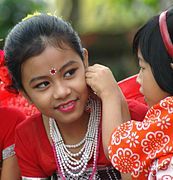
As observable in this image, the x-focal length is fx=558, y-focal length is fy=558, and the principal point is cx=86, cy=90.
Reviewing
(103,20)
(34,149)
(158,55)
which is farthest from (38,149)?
(103,20)

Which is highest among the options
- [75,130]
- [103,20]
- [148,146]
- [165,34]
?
[103,20]

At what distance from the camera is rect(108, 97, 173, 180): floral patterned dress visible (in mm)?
1884

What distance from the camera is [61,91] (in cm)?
206

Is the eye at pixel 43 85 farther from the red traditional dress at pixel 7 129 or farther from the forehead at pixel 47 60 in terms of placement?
the red traditional dress at pixel 7 129

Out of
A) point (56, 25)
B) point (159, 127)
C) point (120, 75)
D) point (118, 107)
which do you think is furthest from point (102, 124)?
point (120, 75)

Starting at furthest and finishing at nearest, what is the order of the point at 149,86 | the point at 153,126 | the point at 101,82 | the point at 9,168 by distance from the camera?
the point at 9,168, the point at 101,82, the point at 149,86, the point at 153,126

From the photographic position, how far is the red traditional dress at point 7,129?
96.2 inches

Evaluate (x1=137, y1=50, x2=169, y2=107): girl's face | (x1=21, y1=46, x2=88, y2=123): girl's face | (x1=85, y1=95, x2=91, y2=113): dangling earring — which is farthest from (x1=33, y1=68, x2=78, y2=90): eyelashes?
(x1=137, y1=50, x2=169, y2=107): girl's face

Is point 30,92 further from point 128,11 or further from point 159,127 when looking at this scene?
point 128,11

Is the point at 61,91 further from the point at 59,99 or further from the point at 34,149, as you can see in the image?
the point at 34,149

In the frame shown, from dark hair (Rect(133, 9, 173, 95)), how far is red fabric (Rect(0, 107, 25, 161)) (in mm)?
746

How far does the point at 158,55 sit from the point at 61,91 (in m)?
0.38

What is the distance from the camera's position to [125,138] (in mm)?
1934

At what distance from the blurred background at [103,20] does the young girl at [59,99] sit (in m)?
4.50
